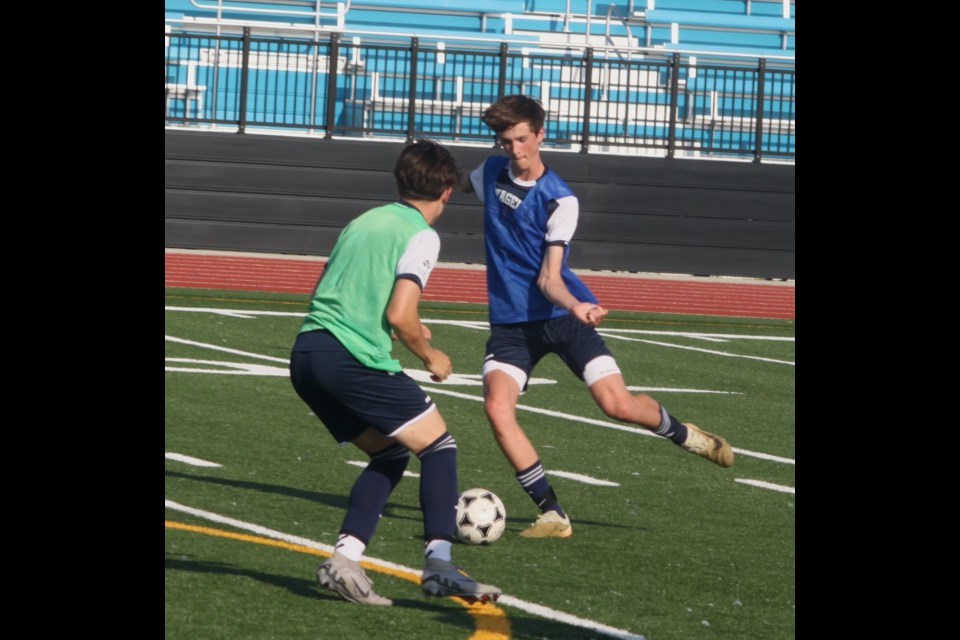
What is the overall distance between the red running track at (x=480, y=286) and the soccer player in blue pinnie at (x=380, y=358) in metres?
13.4

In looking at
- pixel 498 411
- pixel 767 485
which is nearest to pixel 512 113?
pixel 498 411

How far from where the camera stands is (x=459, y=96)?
24.7 meters

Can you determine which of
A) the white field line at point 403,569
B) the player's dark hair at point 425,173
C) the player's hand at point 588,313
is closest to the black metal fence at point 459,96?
the player's hand at point 588,313

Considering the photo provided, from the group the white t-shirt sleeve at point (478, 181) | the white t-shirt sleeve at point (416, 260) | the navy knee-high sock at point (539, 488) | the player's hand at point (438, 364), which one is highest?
the white t-shirt sleeve at point (478, 181)

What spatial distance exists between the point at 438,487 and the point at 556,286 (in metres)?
1.84

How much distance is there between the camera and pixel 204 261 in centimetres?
2228

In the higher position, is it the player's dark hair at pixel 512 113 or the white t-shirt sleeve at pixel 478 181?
the player's dark hair at pixel 512 113

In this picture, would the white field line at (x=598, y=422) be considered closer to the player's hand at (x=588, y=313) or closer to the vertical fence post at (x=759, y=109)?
the player's hand at (x=588, y=313)

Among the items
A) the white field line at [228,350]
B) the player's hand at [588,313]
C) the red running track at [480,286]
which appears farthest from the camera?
the red running track at [480,286]

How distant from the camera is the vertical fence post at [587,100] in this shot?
2444cm

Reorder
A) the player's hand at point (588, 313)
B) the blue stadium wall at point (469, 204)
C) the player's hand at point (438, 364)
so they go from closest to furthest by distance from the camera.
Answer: the player's hand at point (438, 364) → the player's hand at point (588, 313) → the blue stadium wall at point (469, 204)

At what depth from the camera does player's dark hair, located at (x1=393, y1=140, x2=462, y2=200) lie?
6.04 meters
